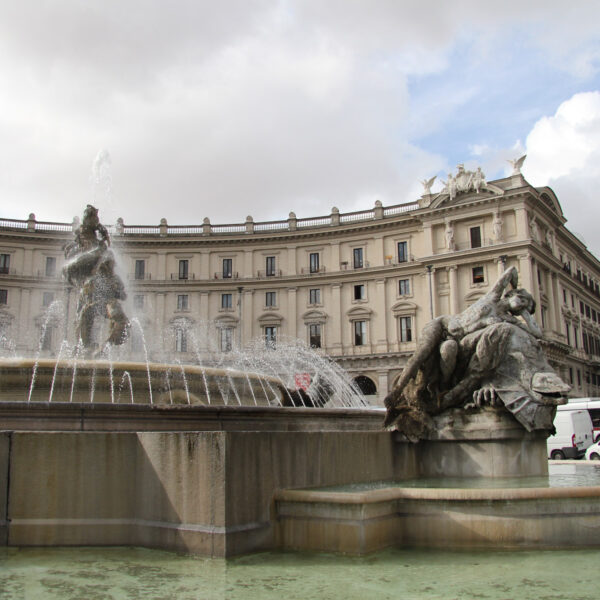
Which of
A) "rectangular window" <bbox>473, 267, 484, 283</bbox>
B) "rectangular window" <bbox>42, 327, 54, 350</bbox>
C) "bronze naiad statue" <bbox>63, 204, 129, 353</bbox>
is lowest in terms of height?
"bronze naiad statue" <bbox>63, 204, 129, 353</bbox>

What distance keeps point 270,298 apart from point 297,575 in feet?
184

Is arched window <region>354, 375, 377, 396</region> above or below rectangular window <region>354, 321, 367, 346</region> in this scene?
below

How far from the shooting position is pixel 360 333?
57.4 meters

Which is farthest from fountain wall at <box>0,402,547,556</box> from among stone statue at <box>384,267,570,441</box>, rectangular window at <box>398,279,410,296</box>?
rectangular window at <box>398,279,410,296</box>

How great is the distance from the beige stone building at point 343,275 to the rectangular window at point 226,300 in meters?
0.09

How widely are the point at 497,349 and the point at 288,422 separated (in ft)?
8.37

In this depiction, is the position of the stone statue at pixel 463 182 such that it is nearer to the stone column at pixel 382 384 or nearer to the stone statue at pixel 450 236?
the stone statue at pixel 450 236

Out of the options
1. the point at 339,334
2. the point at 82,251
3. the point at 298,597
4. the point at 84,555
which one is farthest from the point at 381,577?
the point at 339,334

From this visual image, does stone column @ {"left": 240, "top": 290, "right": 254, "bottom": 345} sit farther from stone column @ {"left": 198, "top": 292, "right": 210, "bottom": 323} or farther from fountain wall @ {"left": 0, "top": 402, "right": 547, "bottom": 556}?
fountain wall @ {"left": 0, "top": 402, "right": 547, "bottom": 556}

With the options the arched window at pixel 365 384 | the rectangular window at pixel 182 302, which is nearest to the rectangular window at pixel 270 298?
the rectangular window at pixel 182 302

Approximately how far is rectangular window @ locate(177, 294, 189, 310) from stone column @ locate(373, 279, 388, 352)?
1759cm

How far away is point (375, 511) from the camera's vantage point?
516cm

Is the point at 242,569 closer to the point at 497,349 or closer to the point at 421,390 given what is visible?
the point at 421,390

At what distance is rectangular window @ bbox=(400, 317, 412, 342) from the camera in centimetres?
5531
